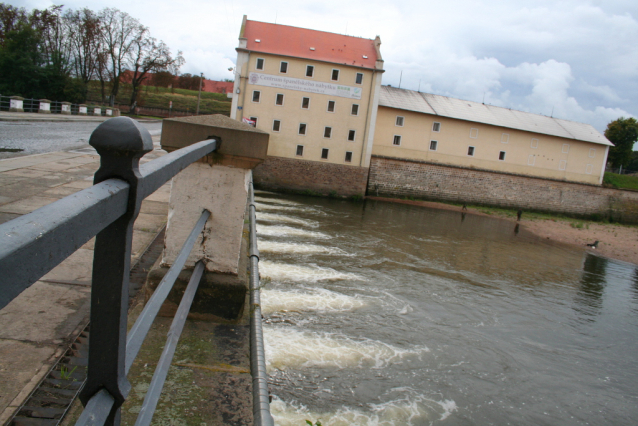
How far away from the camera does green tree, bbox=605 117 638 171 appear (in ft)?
183

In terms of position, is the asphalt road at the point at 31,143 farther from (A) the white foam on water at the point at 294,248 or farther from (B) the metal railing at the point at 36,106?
(B) the metal railing at the point at 36,106

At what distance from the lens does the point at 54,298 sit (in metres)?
3.12

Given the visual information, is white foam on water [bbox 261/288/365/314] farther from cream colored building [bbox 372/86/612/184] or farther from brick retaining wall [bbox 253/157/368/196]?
cream colored building [bbox 372/86/612/184]

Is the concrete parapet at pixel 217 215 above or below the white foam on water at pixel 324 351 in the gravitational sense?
above

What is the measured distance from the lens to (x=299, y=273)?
980 centimetres

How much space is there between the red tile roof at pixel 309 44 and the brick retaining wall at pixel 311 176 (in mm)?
7279

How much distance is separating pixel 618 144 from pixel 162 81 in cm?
6013

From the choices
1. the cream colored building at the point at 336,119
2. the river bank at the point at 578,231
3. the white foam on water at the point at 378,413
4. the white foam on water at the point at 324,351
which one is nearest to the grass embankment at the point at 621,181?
A: the river bank at the point at 578,231

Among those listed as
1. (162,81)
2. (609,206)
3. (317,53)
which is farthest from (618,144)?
(162,81)

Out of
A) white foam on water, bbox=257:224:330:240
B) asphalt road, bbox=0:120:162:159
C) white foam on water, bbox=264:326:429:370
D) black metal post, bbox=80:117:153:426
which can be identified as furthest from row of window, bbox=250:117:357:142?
black metal post, bbox=80:117:153:426

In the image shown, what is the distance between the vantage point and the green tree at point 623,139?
55.7 m

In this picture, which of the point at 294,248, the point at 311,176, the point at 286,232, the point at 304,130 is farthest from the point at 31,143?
the point at 304,130

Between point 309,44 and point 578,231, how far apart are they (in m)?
22.8

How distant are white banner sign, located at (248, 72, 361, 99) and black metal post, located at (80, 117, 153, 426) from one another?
104 feet
